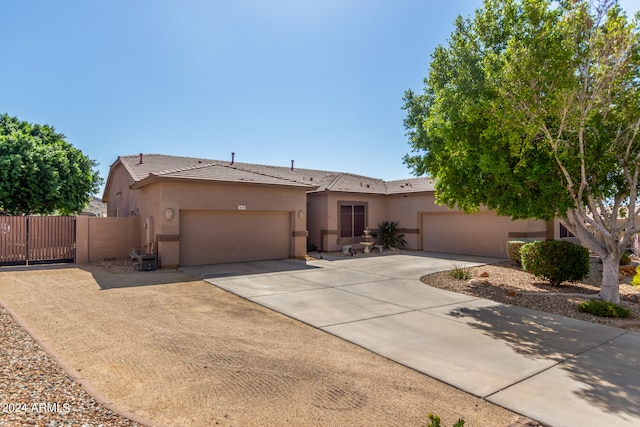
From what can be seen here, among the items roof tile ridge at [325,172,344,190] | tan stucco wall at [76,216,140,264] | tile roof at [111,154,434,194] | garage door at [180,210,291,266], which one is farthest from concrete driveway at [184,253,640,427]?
roof tile ridge at [325,172,344,190]

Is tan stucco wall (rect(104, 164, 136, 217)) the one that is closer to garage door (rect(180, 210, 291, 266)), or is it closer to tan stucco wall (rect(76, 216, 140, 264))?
tan stucco wall (rect(76, 216, 140, 264))

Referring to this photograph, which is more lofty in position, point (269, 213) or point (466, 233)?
point (269, 213)

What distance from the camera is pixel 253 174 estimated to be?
53.8 feet

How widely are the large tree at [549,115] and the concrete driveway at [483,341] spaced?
2873 millimetres

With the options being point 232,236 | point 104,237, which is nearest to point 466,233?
point 232,236

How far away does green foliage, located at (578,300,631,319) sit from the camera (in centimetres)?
733

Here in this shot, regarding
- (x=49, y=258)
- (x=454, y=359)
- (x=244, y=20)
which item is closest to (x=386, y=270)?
(x=454, y=359)

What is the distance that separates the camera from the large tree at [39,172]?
18031 millimetres

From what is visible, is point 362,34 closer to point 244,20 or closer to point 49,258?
point 244,20

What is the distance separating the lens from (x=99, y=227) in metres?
15.3

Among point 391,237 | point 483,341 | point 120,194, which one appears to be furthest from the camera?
point 391,237

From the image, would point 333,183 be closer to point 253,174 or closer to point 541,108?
point 253,174

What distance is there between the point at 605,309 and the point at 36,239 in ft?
61.0

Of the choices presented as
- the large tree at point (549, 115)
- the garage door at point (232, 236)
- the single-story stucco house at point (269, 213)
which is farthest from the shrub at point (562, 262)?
the garage door at point (232, 236)
